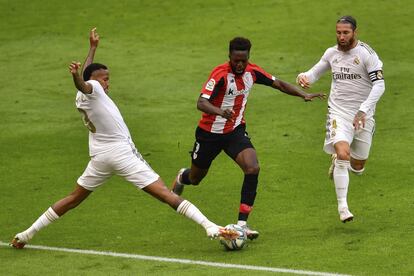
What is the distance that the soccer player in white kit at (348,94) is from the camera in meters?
14.2

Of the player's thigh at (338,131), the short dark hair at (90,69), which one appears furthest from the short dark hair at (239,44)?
the player's thigh at (338,131)

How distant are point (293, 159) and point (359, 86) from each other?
12.9ft

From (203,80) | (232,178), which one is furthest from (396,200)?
(203,80)

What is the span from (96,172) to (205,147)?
70.4 inches

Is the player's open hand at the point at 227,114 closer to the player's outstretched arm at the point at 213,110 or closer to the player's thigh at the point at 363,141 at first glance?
the player's outstretched arm at the point at 213,110

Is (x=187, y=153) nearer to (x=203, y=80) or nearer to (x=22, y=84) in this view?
(x=203, y=80)

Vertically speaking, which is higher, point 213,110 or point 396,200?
point 213,110

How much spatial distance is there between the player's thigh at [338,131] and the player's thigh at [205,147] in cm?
155

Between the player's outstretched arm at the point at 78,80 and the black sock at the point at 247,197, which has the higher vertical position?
the player's outstretched arm at the point at 78,80

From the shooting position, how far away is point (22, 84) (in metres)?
24.5

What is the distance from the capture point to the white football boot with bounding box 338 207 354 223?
13742mm

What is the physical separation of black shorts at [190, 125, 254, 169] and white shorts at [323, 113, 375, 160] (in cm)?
124

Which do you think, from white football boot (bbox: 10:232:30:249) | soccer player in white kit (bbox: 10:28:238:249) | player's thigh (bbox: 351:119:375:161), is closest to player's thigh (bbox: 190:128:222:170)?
soccer player in white kit (bbox: 10:28:238:249)

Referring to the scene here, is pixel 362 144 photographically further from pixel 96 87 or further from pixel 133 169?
pixel 96 87
